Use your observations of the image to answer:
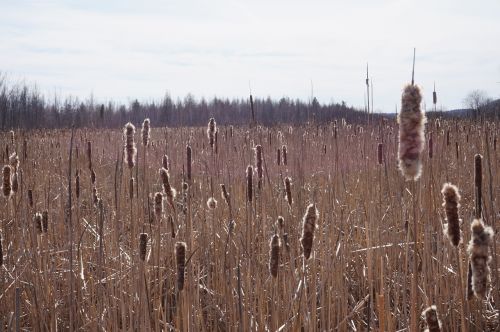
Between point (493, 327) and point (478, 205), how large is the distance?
146cm

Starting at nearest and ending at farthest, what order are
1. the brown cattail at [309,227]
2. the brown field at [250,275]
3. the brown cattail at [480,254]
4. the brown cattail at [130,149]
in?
the brown cattail at [480,254] → the brown cattail at [309,227] → the brown field at [250,275] → the brown cattail at [130,149]

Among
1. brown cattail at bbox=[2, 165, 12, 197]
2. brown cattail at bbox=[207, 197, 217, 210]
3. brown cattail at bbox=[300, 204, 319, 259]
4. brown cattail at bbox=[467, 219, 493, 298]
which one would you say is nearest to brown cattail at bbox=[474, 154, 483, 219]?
brown cattail at bbox=[467, 219, 493, 298]

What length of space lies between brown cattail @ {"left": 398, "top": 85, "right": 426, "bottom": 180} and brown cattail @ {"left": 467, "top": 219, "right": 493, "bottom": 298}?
16 centimetres

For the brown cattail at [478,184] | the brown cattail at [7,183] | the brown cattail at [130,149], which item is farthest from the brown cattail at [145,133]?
the brown cattail at [478,184]

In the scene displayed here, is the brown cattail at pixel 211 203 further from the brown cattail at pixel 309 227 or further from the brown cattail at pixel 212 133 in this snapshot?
the brown cattail at pixel 309 227

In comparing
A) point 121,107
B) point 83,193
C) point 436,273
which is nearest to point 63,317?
point 436,273

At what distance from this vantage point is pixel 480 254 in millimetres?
986

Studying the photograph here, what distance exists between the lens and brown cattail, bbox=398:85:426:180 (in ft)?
3.46

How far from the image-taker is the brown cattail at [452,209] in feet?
3.69

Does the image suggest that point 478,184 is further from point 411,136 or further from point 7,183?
point 7,183

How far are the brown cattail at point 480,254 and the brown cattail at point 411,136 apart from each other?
0.16m

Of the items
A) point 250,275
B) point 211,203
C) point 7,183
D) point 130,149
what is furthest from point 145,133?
point 250,275

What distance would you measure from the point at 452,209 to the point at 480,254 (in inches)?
6.5

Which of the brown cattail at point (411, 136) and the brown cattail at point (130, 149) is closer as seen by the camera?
the brown cattail at point (411, 136)
